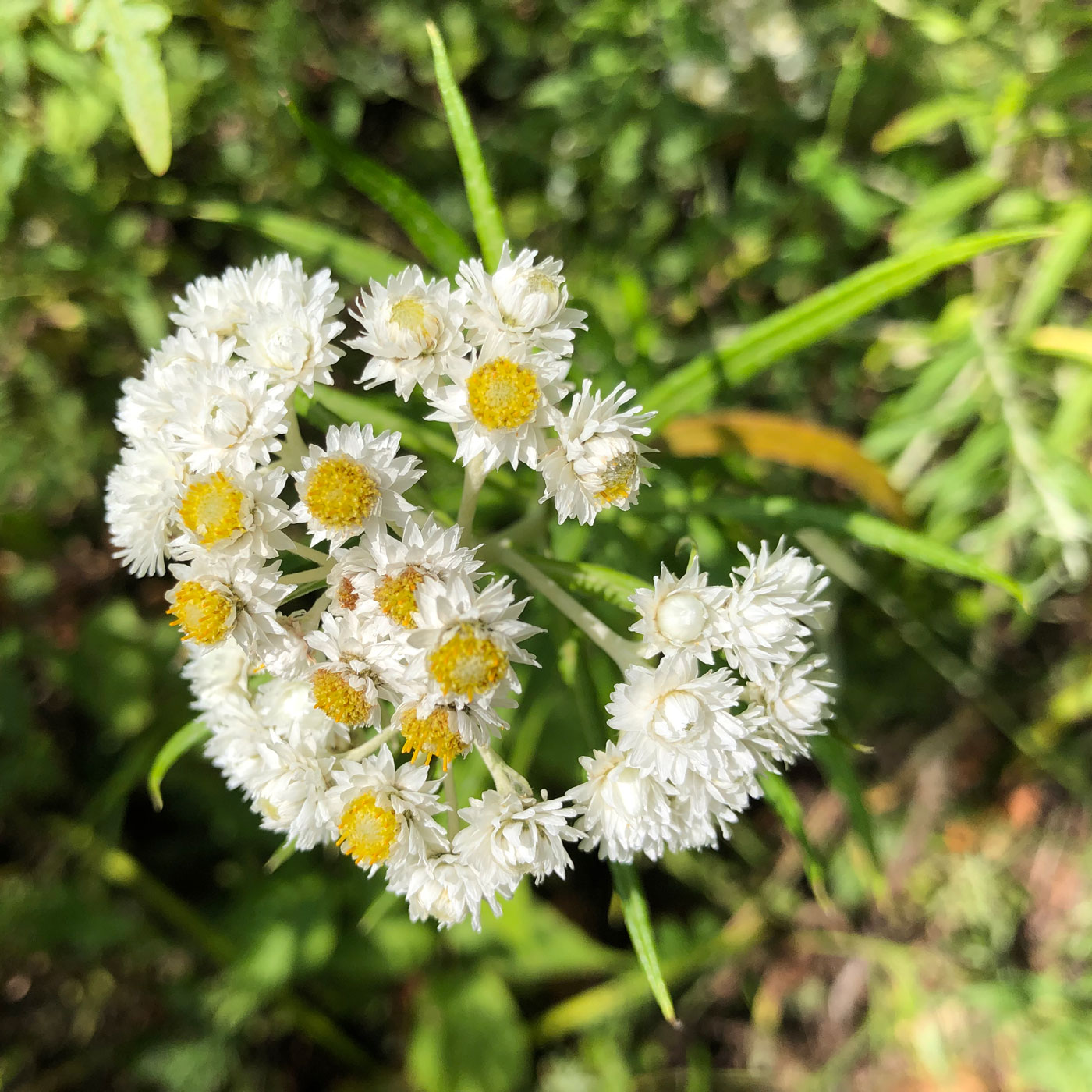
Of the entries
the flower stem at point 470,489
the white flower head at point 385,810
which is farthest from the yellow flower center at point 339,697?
the flower stem at point 470,489

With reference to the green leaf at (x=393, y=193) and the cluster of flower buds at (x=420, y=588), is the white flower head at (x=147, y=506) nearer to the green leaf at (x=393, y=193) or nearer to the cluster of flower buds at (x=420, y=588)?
the cluster of flower buds at (x=420, y=588)

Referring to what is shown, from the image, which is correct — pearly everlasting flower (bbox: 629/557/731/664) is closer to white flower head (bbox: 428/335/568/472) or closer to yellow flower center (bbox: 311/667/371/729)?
white flower head (bbox: 428/335/568/472)

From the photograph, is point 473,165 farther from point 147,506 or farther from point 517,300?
point 147,506

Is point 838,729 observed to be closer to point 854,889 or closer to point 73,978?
point 854,889

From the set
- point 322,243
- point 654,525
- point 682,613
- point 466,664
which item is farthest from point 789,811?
point 322,243

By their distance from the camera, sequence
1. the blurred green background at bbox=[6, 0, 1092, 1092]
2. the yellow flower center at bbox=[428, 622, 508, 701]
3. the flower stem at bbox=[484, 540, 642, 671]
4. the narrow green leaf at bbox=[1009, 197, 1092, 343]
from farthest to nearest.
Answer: the blurred green background at bbox=[6, 0, 1092, 1092] < the narrow green leaf at bbox=[1009, 197, 1092, 343] < the flower stem at bbox=[484, 540, 642, 671] < the yellow flower center at bbox=[428, 622, 508, 701]

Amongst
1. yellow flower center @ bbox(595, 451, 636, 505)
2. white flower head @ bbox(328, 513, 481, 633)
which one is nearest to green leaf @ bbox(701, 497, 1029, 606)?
yellow flower center @ bbox(595, 451, 636, 505)

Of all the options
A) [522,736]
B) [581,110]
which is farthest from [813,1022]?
[581,110]
